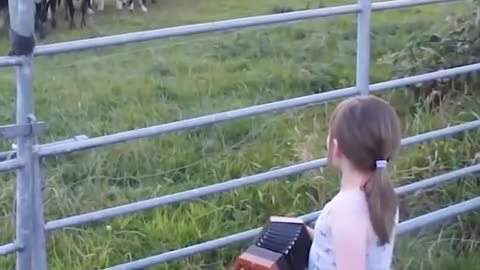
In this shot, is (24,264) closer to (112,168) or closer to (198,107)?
(112,168)

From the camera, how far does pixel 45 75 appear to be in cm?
887

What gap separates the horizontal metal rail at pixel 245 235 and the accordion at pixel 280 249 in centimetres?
73

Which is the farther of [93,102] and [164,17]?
[164,17]

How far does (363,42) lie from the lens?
4.05 m

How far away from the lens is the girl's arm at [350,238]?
277 cm

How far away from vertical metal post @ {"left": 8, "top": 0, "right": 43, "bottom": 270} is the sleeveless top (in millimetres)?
896

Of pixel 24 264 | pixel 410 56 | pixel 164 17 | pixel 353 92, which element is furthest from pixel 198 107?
pixel 164 17

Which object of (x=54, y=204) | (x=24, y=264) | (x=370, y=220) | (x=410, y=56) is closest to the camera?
(x=370, y=220)

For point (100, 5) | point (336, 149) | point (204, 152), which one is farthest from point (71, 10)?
point (336, 149)

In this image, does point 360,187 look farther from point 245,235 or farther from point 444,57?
point 444,57

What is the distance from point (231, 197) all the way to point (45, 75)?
4106mm

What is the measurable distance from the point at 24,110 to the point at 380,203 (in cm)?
109

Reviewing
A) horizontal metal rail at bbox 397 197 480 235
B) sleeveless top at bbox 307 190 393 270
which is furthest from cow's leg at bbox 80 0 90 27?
sleeveless top at bbox 307 190 393 270

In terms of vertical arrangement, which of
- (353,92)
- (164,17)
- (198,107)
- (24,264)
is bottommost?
(164,17)
